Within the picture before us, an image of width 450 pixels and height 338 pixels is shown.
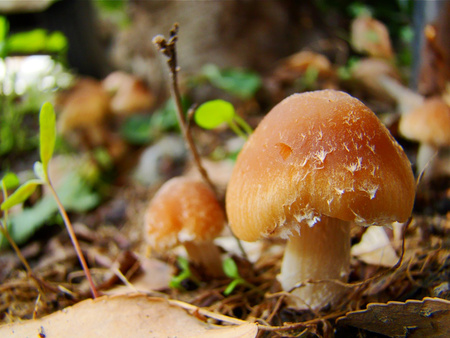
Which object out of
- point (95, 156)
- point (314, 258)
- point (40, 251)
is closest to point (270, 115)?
point (314, 258)

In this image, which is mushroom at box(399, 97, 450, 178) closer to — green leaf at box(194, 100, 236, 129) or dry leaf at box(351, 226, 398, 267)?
dry leaf at box(351, 226, 398, 267)

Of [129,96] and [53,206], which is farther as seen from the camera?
[129,96]

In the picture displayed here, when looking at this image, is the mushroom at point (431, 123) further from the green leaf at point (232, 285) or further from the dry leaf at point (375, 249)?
the green leaf at point (232, 285)

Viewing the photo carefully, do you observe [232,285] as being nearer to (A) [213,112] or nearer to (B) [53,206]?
(A) [213,112]

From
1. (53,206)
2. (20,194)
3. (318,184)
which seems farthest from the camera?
(53,206)

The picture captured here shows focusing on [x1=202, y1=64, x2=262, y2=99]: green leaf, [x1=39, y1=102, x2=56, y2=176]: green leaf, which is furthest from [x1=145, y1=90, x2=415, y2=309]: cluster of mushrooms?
[x1=202, y1=64, x2=262, y2=99]: green leaf

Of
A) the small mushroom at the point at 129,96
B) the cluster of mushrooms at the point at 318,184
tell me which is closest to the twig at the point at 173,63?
the cluster of mushrooms at the point at 318,184

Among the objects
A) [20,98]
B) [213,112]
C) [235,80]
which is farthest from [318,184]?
[20,98]
